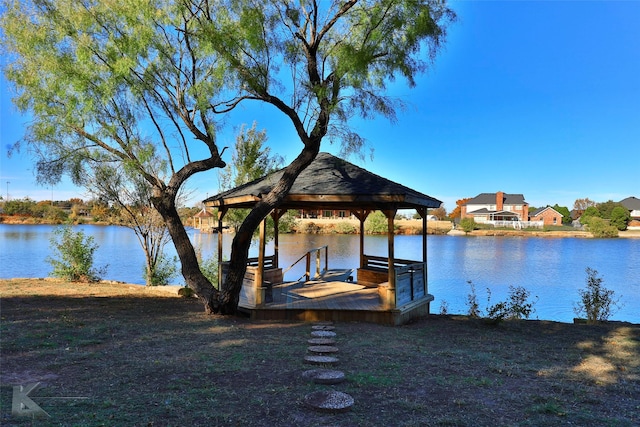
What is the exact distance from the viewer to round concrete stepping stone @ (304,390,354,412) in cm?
325

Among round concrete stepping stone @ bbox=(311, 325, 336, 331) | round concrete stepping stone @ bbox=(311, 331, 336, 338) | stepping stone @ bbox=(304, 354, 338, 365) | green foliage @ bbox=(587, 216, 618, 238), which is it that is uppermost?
green foliage @ bbox=(587, 216, 618, 238)

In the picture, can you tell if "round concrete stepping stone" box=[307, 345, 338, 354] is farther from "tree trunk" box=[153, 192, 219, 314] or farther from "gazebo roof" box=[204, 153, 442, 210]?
"tree trunk" box=[153, 192, 219, 314]

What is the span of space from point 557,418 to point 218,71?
257 inches

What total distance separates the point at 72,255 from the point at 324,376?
11.6m

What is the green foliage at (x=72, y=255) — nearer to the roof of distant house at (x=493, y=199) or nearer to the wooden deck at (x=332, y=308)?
the wooden deck at (x=332, y=308)

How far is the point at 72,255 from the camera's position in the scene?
1270 cm

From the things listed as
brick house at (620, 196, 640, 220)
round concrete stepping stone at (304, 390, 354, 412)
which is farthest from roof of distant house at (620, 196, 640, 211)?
round concrete stepping stone at (304, 390, 354, 412)

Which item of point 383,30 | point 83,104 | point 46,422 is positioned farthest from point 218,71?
point 46,422

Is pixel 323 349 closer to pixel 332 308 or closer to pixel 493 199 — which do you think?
pixel 332 308

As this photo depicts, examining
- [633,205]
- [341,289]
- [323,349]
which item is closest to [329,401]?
[323,349]

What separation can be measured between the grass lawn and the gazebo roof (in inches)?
88.6

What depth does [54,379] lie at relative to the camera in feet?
13.0

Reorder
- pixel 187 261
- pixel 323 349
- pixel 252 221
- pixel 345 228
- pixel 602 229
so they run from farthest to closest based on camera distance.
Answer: pixel 602 229 < pixel 345 228 < pixel 187 261 < pixel 252 221 < pixel 323 349

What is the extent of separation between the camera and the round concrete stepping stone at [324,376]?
3.94 meters
